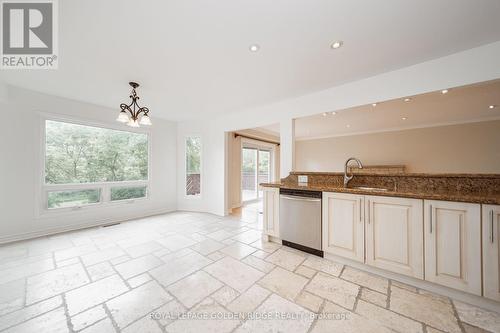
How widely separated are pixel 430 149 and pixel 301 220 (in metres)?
5.50

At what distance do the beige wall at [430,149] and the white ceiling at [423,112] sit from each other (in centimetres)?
24

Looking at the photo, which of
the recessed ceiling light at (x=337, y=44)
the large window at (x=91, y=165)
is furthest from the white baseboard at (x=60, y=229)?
the recessed ceiling light at (x=337, y=44)

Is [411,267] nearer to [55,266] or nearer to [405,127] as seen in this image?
[55,266]

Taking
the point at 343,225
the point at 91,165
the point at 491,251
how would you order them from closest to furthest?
the point at 491,251, the point at 343,225, the point at 91,165

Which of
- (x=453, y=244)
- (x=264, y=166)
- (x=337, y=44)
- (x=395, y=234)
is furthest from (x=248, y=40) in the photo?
(x=264, y=166)

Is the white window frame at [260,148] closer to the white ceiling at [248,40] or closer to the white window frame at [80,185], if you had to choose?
the white window frame at [80,185]

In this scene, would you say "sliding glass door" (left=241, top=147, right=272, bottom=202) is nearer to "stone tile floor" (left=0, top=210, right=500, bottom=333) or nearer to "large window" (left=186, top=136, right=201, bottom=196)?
"large window" (left=186, top=136, right=201, bottom=196)

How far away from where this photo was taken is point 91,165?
3.92 meters

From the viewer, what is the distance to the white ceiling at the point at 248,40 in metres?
1.53

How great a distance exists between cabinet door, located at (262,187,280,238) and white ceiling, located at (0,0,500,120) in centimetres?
179

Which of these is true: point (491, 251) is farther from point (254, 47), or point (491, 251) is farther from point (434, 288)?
point (254, 47)

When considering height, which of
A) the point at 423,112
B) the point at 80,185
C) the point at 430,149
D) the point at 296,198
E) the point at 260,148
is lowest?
the point at 296,198

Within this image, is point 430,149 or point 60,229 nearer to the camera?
point 60,229

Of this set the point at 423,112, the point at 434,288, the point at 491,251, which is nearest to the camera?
the point at 491,251
